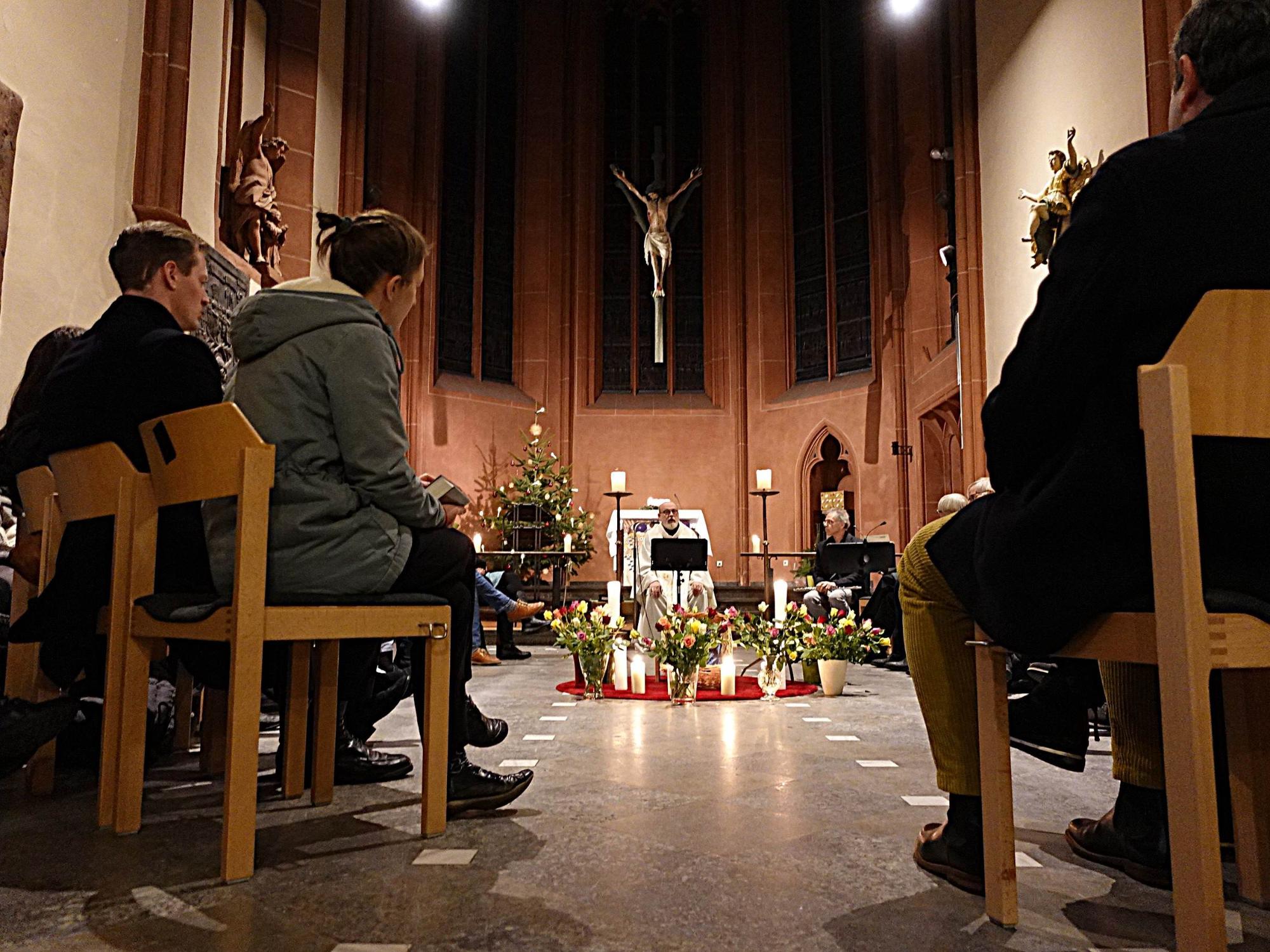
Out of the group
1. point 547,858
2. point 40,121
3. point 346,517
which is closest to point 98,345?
point 346,517

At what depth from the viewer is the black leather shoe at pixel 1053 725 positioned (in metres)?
1.55

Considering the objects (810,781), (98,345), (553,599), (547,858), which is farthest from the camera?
(553,599)

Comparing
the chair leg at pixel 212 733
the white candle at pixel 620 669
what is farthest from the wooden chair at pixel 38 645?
the white candle at pixel 620 669

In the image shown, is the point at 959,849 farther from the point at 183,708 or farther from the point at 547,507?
the point at 547,507

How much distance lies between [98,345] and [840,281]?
10.4 meters

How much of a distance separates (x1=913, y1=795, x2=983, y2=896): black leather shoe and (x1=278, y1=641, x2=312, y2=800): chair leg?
54.1 inches

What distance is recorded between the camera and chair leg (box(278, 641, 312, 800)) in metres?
2.18

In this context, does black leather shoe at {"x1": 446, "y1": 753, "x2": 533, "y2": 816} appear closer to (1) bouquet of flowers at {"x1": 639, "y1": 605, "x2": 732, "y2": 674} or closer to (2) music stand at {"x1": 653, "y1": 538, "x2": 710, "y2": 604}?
(1) bouquet of flowers at {"x1": 639, "y1": 605, "x2": 732, "y2": 674}

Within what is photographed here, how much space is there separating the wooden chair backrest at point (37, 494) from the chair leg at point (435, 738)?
111cm

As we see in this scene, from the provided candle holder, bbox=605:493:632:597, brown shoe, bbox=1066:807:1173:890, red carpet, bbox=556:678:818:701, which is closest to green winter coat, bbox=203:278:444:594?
brown shoe, bbox=1066:807:1173:890

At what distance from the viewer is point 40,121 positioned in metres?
4.21

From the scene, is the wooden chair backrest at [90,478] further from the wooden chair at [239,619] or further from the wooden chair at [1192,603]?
the wooden chair at [1192,603]

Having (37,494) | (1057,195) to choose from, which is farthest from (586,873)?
(1057,195)

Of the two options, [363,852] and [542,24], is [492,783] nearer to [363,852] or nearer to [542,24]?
[363,852]
